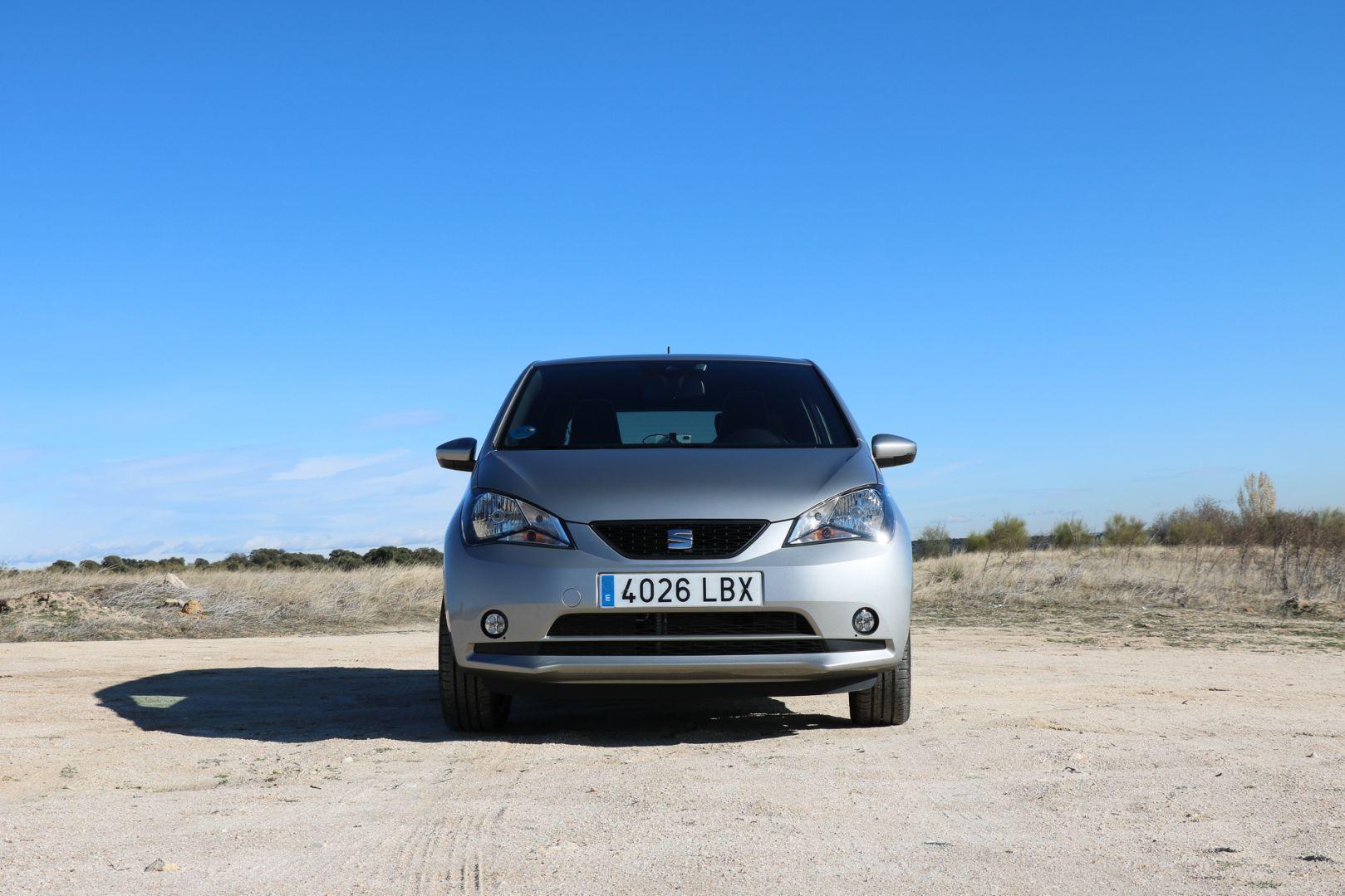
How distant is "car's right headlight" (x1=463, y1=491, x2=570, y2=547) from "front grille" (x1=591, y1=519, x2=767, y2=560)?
0.60 ft

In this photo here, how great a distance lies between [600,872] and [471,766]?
5.57 ft

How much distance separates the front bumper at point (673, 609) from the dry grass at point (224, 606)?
10475mm

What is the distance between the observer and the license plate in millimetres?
4875

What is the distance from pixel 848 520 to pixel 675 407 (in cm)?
156

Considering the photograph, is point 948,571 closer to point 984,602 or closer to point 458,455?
point 984,602

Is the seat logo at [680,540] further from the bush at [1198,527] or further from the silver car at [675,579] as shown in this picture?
the bush at [1198,527]

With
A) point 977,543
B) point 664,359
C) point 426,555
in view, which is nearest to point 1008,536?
point 977,543

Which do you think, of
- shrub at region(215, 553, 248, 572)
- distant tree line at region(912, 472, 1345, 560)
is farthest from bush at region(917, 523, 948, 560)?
shrub at region(215, 553, 248, 572)

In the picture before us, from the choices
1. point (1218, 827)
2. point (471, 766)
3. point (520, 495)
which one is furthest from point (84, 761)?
point (1218, 827)

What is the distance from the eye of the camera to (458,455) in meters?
5.90

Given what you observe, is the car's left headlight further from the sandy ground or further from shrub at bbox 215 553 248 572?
shrub at bbox 215 553 248 572

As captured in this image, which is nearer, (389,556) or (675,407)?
(675,407)

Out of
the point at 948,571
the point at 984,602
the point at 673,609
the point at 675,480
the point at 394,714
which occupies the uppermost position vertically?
the point at 675,480

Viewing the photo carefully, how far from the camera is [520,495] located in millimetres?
5125
